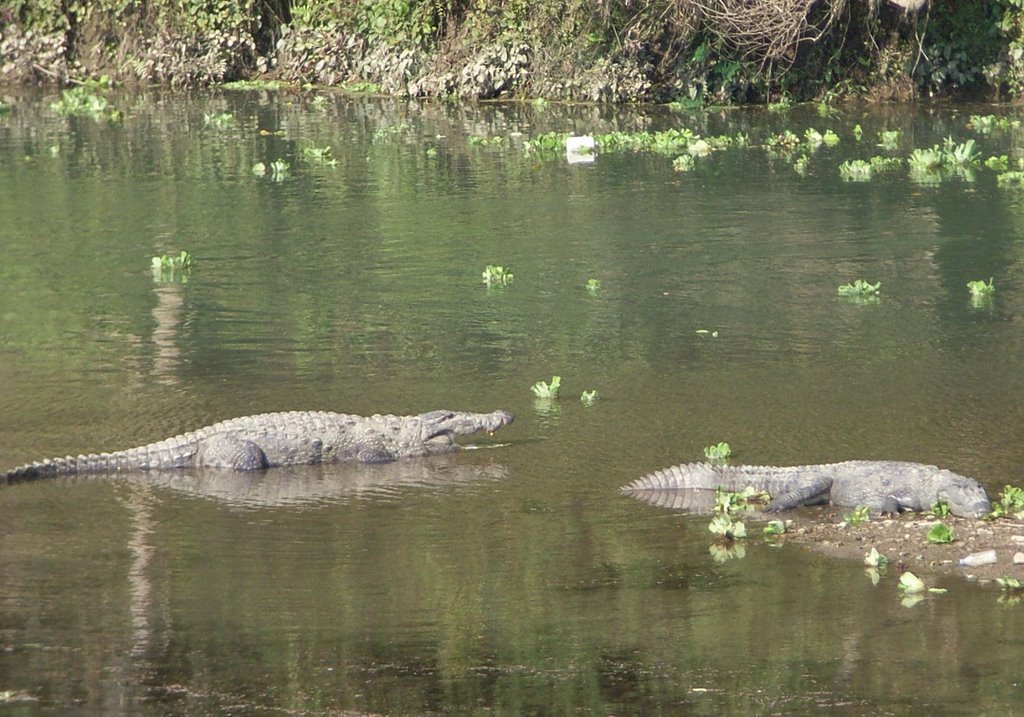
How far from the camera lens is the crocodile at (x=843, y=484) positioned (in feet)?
27.2

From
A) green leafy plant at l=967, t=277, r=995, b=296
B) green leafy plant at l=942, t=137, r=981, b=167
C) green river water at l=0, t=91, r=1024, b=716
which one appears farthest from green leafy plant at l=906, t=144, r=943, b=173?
green leafy plant at l=967, t=277, r=995, b=296

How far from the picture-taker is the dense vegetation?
A: 2653 centimetres

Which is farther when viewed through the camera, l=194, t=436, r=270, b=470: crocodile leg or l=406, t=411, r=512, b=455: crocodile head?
l=406, t=411, r=512, b=455: crocodile head

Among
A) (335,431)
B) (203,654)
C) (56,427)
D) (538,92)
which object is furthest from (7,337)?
(538,92)

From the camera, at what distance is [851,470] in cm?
857

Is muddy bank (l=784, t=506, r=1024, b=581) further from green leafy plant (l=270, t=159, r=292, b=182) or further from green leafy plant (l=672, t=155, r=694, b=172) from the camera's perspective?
green leafy plant (l=270, t=159, r=292, b=182)

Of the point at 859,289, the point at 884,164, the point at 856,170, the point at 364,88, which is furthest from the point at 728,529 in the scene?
the point at 364,88

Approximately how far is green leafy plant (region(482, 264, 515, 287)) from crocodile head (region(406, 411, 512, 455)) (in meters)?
4.32

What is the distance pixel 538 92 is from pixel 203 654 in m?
22.6

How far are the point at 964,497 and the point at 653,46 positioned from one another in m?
20.1

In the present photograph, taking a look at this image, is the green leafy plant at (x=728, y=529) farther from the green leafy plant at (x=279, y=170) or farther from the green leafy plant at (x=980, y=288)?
the green leafy plant at (x=279, y=170)

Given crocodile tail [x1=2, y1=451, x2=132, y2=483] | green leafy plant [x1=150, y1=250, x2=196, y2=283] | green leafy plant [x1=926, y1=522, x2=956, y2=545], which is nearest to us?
green leafy plant [x1=926, y1=522, x2=956, y2=545]

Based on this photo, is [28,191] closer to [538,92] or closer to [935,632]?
[538,92]

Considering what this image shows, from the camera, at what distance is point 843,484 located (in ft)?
28.1
